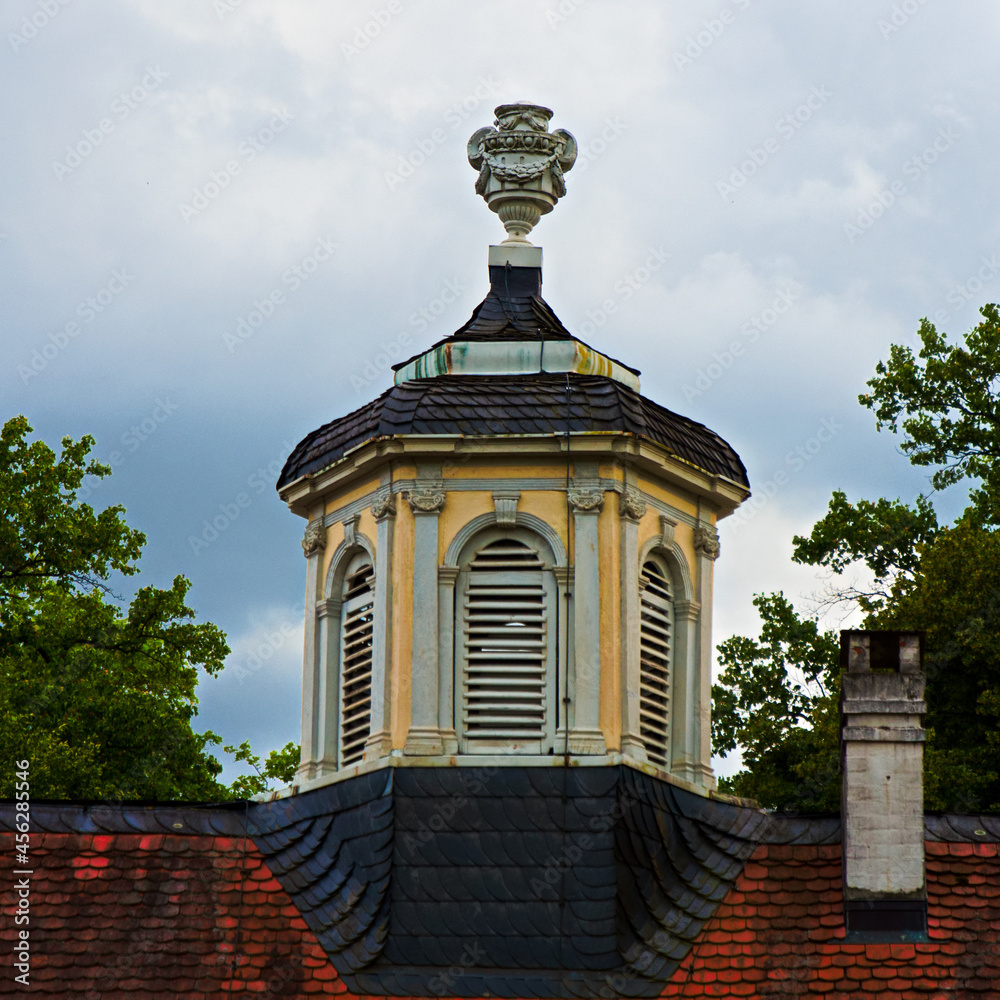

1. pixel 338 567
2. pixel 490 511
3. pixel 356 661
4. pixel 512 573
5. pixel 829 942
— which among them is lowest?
pixel 829 942

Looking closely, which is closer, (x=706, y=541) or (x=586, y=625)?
(x=586, y=625)

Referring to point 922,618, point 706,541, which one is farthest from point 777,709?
point 706,541

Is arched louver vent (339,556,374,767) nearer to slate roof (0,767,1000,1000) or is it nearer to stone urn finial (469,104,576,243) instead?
slate roof (0,767,1000,1000)

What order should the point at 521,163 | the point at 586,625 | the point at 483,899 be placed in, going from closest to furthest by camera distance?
the point at 483,899 → the point at 586,625 → the point at 521,163

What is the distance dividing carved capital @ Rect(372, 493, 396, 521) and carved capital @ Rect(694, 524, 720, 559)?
289 cm

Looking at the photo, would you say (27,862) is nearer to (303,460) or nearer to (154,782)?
(303,460)

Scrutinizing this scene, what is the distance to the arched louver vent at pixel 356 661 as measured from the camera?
20.7m

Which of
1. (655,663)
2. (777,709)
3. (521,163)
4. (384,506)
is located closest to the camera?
(384,506)

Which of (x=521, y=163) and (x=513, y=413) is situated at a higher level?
(x=521, y=163)

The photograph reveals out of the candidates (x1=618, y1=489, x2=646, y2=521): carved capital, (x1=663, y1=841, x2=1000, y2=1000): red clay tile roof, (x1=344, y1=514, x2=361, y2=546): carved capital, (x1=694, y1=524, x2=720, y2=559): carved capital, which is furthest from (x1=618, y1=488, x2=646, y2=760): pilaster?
(x1=344, y1=514, x2=361, y2=546): carved capital

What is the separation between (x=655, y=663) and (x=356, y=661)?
2.70 meters

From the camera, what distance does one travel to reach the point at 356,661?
21.1 meters

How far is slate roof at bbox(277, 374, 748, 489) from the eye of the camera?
20.6 m

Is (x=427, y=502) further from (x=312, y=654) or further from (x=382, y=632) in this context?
(x=312, y=654)
